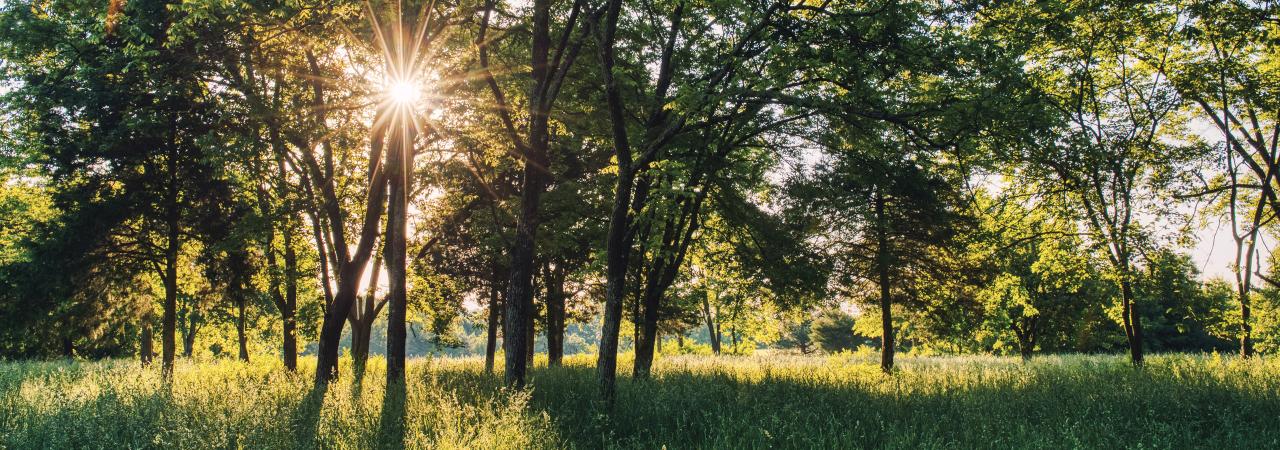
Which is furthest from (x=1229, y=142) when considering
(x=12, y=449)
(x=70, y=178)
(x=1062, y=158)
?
(x=70, y=178)

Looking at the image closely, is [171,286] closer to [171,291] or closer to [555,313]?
[171,291]

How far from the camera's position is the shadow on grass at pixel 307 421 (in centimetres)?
575

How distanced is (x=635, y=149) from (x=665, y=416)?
536 cm

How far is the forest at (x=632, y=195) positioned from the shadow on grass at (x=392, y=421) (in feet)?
0.32

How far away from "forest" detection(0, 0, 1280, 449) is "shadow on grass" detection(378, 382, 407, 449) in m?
0.10

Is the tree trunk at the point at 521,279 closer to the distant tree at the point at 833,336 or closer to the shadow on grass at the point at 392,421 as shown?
the shadow on grass at the point at 392,421

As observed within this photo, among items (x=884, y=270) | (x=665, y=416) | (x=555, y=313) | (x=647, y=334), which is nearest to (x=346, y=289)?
(x=647, y=334)

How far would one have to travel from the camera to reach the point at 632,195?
1498 cm

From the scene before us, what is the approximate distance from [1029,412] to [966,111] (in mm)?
4523

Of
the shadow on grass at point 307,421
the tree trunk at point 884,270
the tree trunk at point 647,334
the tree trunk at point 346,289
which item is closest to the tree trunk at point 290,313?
the tree trunk at point 346,289

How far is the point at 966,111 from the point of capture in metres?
6.64

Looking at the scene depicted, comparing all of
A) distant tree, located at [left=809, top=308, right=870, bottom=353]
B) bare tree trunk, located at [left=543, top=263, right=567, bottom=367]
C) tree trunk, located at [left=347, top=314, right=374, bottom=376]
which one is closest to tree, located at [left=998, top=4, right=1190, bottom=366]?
bare tree trunk, located at [left=543, top=263, right=567, bottom=367]

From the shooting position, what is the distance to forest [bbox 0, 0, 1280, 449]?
7.06m

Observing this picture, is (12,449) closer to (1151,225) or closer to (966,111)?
(966,111)
